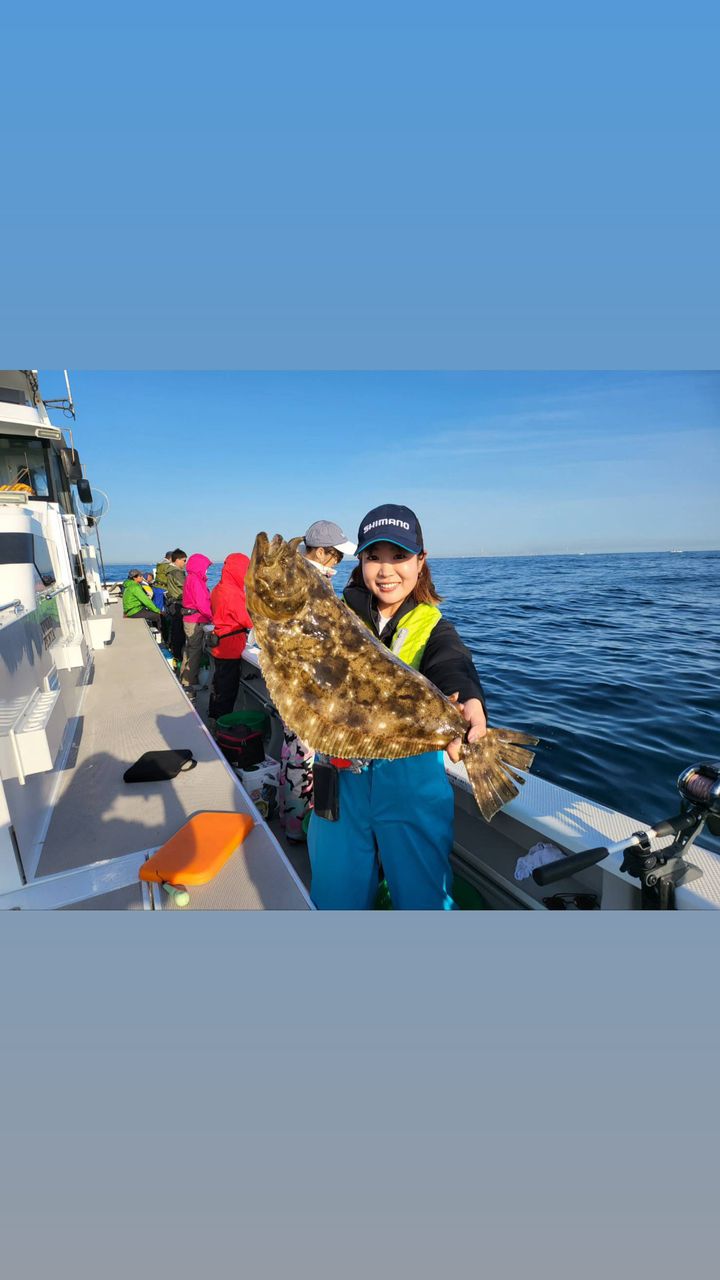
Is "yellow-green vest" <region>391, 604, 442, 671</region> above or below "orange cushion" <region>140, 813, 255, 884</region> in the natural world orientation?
above

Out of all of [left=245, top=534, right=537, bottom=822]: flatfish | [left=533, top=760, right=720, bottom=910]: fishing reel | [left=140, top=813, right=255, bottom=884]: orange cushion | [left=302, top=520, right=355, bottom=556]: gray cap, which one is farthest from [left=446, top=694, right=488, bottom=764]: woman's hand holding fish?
[left=302, top=520, right=355, bottom=556]: gray cap

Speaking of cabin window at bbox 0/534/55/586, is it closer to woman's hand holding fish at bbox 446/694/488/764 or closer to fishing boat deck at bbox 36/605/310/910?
fishing boat deck at bbox 36/605/310/910

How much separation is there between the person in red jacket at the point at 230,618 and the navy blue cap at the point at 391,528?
12.9 ft

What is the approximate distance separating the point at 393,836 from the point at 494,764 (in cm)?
63

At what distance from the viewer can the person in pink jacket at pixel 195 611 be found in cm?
884

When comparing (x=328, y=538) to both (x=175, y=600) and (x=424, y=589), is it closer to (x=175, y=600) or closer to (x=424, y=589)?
(x=424, y=589)

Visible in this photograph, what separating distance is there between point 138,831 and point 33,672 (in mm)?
1374

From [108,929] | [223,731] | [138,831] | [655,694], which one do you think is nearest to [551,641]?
[655,694]

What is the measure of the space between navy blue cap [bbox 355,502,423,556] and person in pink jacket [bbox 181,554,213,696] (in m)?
5.79

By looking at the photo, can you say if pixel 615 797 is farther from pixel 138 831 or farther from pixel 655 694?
pixel 138 831

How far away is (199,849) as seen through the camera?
280cm

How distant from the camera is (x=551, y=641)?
542 inches

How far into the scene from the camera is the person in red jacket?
6457 millimetres

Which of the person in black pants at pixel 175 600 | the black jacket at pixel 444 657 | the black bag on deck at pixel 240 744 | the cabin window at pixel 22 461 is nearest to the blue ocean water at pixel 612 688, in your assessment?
the black bag on deck at pixel 240 744
